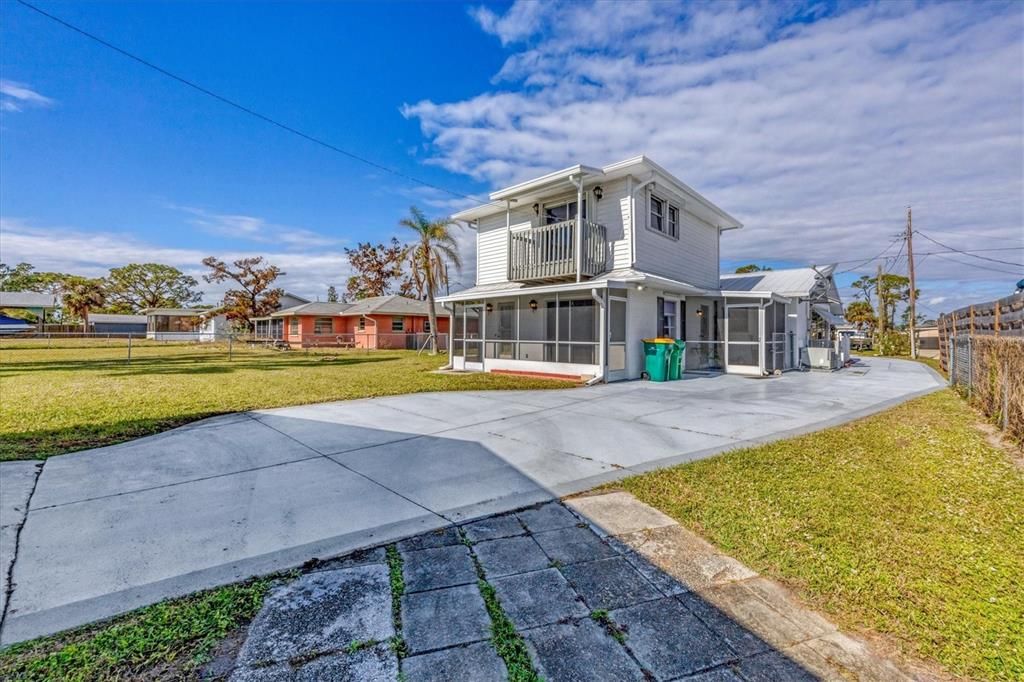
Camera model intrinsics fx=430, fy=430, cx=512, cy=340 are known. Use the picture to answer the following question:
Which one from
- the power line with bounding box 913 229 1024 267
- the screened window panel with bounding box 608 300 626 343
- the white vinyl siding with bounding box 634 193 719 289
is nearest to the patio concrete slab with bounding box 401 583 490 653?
the screened window panel with bounding box 608 300 626 343

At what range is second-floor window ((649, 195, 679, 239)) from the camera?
13.4 meters

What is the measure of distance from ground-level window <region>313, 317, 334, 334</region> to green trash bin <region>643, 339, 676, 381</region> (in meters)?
30.1

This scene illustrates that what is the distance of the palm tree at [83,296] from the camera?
153 ft

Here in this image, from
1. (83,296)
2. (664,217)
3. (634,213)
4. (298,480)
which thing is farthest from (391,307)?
(83,296)

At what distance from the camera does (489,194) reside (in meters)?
13.8

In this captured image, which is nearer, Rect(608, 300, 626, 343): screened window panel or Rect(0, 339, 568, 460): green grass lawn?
Rect(0, 339, 568, 460): green grass lawn

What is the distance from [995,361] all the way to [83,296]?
67293 millimetres

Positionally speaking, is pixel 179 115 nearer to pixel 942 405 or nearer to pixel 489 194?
pixel 489 194

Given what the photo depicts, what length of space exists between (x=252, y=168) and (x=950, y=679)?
20261 millimetres

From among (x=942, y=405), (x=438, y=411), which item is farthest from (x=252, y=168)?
(x=942, y=405)

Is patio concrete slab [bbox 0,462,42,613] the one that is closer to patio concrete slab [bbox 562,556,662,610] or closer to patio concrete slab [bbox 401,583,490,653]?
patio concrete slab [bbox 401,583,490,653]

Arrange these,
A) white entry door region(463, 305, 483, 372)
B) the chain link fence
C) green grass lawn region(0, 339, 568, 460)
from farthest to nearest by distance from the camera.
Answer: white entry door region(463, 305, 483, 372) < green grass lawn region(0, 339, 568, 460) < the chain link fence

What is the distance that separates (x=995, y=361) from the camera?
648 centimetres

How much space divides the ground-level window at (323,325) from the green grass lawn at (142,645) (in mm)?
35751
